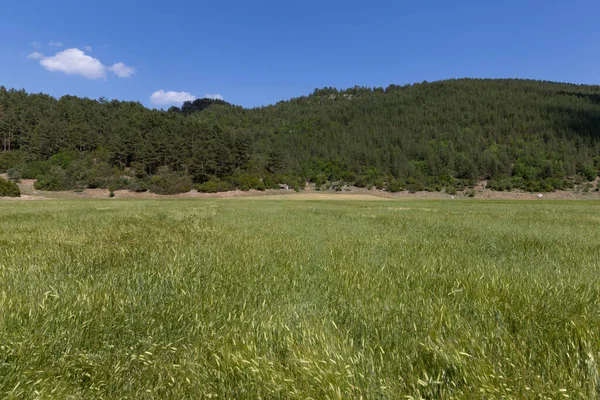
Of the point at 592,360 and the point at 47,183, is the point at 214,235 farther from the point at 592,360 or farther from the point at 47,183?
the point at 47,183

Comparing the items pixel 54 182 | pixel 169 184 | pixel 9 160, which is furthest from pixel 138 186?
pixel 9 160

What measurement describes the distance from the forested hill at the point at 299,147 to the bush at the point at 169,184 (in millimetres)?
375

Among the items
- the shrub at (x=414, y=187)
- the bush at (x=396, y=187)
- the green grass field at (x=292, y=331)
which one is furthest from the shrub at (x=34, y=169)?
the shrub at (x=414, y=187)

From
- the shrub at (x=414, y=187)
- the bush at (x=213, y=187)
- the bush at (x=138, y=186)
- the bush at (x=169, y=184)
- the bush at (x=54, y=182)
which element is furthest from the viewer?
the shrub at (x=414, y=187)

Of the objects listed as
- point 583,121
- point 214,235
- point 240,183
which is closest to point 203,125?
point 240,183

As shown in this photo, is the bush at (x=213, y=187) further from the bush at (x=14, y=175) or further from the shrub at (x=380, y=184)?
the shrub at (x=380, y=184)

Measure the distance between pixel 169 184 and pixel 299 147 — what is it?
9381 cm

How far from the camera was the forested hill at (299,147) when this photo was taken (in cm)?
8500

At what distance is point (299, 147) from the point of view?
159125 mm

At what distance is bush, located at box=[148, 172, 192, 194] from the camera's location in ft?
237

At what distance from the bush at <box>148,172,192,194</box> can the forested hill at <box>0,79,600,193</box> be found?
375 mm

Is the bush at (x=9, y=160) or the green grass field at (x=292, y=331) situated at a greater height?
the bush at (x=9, y=160)

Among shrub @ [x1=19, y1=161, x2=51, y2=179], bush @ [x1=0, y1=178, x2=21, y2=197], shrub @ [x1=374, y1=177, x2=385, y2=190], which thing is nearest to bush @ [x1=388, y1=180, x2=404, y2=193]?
shrub @ [x1=374, y1=177, x2=385, y2=190]

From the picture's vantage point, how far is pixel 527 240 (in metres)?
9.03
